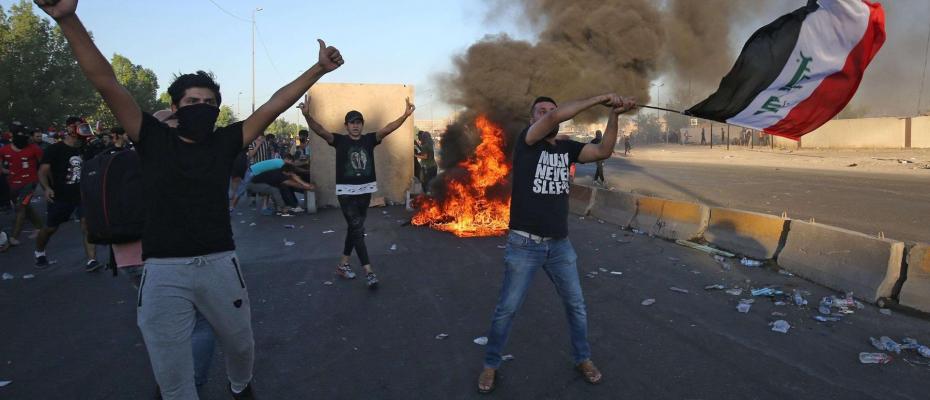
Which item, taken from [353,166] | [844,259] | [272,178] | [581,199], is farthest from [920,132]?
[353,166]

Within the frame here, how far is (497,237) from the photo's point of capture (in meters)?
8.47

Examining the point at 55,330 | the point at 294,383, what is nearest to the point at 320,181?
the point at 55,330

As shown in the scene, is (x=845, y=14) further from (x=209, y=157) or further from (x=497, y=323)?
(x=209, y=157)

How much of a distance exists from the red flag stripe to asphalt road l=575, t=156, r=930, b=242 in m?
5.97

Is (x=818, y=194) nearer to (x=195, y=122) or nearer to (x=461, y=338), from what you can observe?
(x=461, y=338)

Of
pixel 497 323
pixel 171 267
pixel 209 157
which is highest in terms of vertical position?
pixel 209 157

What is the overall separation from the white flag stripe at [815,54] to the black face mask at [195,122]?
308 cm

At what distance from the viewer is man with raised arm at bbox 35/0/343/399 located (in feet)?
7.31

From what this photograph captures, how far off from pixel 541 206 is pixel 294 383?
77.4 inches

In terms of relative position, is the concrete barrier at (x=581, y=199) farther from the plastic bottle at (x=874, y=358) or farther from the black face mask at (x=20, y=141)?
the black face mask at (x=20, y=141)

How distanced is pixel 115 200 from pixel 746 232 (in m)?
6.63

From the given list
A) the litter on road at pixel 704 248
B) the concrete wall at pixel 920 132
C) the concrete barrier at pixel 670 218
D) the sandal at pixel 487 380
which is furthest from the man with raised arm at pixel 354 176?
the concrete wall at pixel 920 132

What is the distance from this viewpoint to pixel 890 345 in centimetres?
392

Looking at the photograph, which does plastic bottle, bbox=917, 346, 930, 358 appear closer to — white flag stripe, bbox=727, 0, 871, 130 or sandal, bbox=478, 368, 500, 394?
white flag stripe, bbox=727, 0, 871, 130
